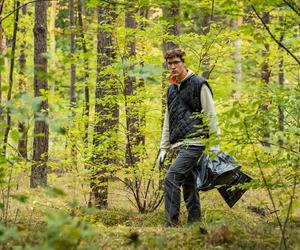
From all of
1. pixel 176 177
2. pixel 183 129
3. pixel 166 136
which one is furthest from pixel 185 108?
pixel 176 177

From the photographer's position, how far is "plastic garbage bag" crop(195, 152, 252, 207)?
584cm

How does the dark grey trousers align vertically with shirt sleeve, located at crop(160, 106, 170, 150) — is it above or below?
below

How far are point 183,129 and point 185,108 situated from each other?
0.28m

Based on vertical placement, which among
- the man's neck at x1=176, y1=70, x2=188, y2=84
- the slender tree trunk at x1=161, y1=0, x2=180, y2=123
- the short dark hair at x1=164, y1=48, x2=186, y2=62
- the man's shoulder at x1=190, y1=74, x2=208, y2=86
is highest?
the slender tree trunk at x1=161, y1=0, x2=180, y2=123

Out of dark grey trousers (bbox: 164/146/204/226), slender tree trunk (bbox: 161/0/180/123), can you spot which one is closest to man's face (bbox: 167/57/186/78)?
slender tree trunk (bbox: 161/0/180/123)

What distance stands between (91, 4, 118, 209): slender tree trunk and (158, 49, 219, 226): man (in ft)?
5.68

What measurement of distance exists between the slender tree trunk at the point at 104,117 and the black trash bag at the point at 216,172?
2.11 metres

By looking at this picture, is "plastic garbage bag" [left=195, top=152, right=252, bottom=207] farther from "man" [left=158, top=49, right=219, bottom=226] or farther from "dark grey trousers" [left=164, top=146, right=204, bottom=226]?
"dark grey trousers" [left=164, top=146, right=204, bottom=226]

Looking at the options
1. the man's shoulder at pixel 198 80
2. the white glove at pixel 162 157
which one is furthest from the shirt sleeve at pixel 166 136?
the man's shoulder at pixel 198 80

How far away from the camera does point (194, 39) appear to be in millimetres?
7711

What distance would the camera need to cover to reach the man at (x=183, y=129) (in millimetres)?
5734

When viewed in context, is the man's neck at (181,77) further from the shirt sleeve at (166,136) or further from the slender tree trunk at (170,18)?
the slender tree trunk at (170,18)

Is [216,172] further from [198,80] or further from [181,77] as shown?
[181,77]

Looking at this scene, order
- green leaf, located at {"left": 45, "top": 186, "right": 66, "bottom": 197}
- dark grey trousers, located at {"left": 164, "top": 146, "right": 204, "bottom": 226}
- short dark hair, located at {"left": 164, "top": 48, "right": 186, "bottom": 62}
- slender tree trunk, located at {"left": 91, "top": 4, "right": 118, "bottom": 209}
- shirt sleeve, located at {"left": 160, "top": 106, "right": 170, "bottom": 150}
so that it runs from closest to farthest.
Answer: green leaf, located at {"left": 45, "top": 186, "right": 66, "bottom": 197}, dark grey trousers, located at {"left": 164, "top": 146, "right": 204, "bottom": 226}, short dark hair, located at {"left": 164, "top": 48, "right": 186, "bottom": 62}, shirt sleeve, located at {"left": 160, "top": 106, "right": 170, "bottom": 150}, slender tree trunk, located at {"left": 91, "top": 4, "right": 118, "bottom": 209}
